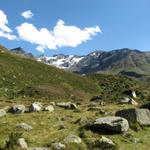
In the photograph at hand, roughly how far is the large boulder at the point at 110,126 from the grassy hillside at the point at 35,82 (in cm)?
3315

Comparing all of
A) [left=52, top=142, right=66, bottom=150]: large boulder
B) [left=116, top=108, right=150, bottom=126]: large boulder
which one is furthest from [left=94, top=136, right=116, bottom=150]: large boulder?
[left=116, top=108, right=150, bottom=126]: large boulder

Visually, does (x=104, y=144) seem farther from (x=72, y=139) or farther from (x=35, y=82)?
(x=35, y=82)

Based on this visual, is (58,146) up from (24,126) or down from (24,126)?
down

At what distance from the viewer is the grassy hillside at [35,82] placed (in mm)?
62969

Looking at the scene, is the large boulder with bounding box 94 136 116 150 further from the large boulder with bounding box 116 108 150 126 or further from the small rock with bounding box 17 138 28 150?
the large boulder with bounding box 116 108 150 126

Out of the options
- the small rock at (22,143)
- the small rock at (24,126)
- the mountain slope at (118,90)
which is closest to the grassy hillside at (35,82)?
the mountain slope at (118,90)

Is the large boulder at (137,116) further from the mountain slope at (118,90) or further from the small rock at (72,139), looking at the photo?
the mountain slope at (118,90)

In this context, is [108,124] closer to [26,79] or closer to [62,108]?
[62,108]

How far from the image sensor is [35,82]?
3002 inches

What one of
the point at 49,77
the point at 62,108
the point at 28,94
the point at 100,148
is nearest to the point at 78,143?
the point at 100,148

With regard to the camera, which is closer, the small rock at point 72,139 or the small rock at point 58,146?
the small rock at point 58,146

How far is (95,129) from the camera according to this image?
25.4 m

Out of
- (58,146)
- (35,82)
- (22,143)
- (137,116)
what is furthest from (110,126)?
(35,82)

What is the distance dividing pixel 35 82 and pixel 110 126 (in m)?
52.5
